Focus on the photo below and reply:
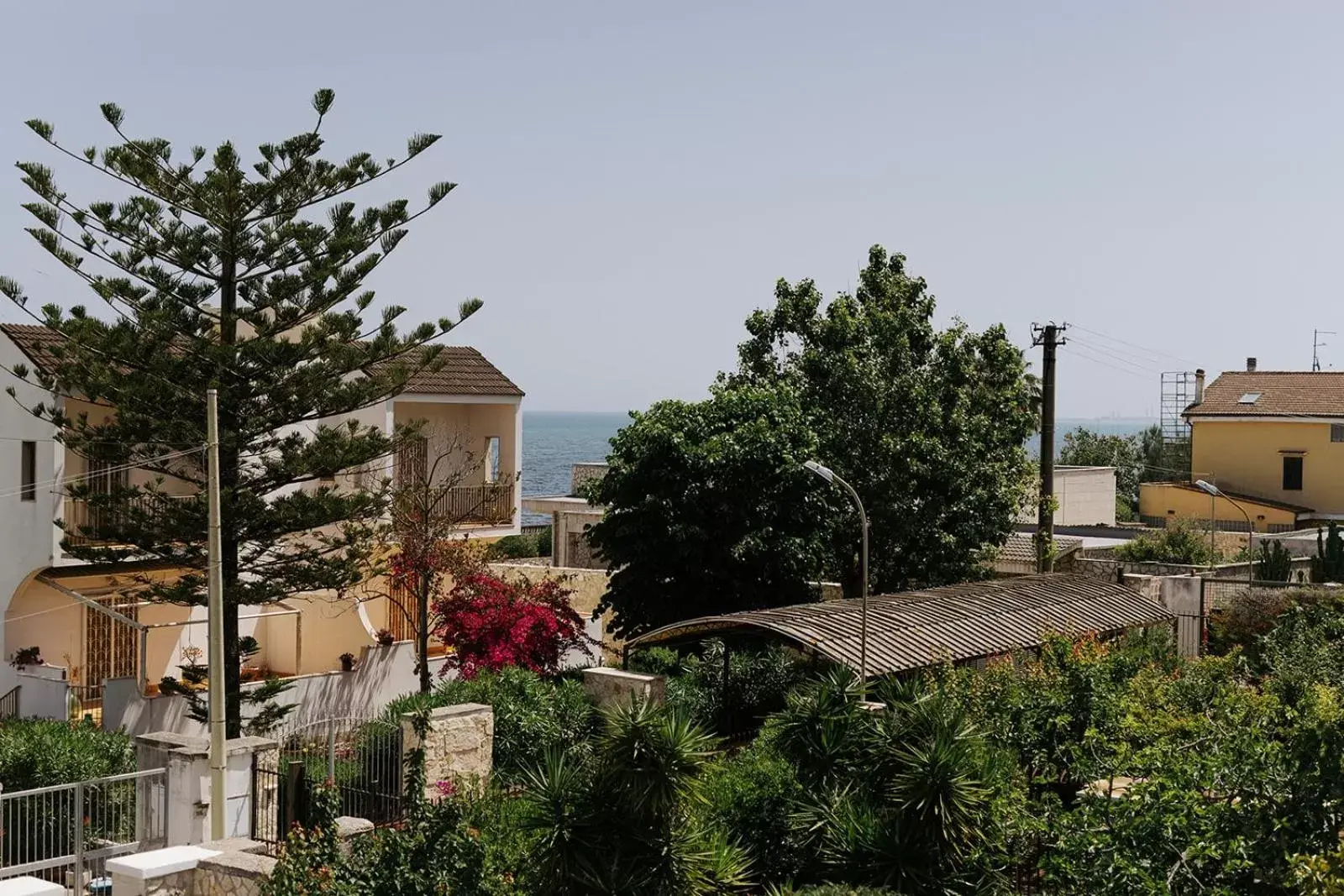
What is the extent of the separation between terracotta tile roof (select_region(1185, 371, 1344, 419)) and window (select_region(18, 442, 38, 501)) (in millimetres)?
40546

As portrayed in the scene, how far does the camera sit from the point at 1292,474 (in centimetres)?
4991

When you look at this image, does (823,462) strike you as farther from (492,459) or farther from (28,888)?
(28,888)

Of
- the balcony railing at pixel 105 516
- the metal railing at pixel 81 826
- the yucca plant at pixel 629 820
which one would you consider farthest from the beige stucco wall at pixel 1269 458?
the metal railing at pixel 81 826

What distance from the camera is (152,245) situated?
20875mm

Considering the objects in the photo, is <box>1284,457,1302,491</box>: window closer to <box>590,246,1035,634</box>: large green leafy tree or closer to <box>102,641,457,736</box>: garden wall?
<box>590,246,1035,634</box>: large green leafy tree

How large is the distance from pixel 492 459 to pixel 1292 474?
31.2 metres

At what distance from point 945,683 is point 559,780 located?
22.9 feet

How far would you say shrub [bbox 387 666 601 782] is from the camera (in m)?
16.8

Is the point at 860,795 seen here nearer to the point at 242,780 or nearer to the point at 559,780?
the point at 559,780

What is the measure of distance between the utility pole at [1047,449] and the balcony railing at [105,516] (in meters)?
17.1

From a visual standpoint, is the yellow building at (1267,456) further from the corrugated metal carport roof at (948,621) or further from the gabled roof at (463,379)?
the gabled roof at (463,379)

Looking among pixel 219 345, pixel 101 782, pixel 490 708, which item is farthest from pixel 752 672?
pixel 101 782

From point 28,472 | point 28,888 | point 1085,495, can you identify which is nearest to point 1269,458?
point 1085,495

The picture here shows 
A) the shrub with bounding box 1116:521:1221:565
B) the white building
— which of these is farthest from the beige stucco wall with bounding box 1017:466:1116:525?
the white building
